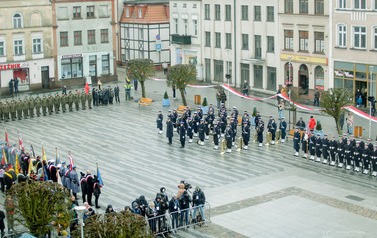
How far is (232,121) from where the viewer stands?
41.4m

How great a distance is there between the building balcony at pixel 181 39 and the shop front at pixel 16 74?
50.8ft

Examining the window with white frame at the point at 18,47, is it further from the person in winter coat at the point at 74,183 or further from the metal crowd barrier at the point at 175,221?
the metal crowd barrier at the point at 175,221

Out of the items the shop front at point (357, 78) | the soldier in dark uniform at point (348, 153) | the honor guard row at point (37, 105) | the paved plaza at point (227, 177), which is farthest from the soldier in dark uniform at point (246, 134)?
the honor guard row at point (37, 105)

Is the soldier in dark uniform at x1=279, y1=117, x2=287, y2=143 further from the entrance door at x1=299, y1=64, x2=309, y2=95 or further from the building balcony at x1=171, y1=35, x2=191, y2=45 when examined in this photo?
the building balcony at x1=171, y1=35, x2=191, y2=45

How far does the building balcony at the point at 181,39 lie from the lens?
230ft

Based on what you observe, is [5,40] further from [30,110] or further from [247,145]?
[247,145]

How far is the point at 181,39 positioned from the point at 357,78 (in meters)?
22.6

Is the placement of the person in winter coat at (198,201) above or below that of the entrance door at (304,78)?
below

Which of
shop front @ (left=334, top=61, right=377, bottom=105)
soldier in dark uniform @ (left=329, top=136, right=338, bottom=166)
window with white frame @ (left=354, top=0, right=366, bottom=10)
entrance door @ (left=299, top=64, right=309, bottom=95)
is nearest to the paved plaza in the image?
soldier in dark uniform @ (left=329, top=136, right=338, bottom=166)

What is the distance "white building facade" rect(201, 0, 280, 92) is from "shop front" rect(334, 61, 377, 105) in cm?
734

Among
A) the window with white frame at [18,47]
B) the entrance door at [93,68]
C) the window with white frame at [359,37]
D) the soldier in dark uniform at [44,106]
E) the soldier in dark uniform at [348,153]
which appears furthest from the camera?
the entrance door at [93,68]

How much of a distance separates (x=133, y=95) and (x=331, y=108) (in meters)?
23.8

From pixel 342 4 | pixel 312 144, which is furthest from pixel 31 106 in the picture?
pixel 342 4

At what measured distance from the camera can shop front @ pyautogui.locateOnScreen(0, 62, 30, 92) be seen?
2510 inches
